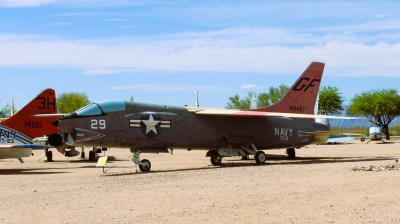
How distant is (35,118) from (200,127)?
8442mm

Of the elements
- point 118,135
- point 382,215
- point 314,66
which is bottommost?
point 382,215

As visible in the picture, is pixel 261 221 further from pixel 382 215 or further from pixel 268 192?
pixel 268 192

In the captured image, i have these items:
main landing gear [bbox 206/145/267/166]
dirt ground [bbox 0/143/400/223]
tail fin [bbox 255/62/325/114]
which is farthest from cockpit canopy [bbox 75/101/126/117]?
tail fin [bbox 255/62/325/114]

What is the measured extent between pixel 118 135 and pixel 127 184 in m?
5.18

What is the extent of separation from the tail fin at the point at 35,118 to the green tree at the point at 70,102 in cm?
8049

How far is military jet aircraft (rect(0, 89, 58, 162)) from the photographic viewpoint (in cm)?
2473

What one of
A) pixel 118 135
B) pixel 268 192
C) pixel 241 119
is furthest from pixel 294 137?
pixel 268 192

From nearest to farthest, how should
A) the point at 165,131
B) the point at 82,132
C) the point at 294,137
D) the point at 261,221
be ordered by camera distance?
1. the point at 261,221
2. the point at 82,132
3. the point at 165,131
4. the point at 294,137

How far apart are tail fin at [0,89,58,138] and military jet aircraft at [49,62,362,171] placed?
21.2 feet

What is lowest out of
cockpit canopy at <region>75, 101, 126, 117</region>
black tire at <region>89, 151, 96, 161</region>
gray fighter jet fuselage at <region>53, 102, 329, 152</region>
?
black tire at <region>89, 151, 96, 161</region>

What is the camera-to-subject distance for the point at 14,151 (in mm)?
24953

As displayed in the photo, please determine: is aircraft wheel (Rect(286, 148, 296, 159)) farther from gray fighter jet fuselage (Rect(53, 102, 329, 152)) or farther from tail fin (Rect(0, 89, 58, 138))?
tail fin (Rect(0, 89, 58, 138))

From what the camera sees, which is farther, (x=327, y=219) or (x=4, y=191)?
(x=4, y=191)

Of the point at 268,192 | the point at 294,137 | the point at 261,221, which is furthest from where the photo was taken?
the point at 294,137
